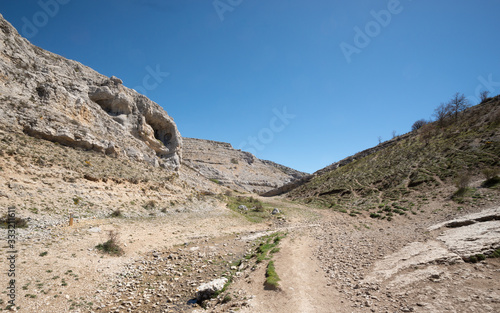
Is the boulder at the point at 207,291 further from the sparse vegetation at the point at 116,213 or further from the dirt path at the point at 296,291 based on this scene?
the sparse vegetation at the point at 116,213

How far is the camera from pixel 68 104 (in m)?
25.2

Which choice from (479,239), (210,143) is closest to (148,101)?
(479,239)

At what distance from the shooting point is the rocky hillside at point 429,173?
22734mm

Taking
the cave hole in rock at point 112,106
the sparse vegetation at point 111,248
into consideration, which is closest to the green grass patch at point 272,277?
the sparse vegetation at point 111,248

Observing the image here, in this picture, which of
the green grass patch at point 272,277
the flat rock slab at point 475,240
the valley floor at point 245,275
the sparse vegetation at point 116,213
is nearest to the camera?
the valley floor at point 245,275

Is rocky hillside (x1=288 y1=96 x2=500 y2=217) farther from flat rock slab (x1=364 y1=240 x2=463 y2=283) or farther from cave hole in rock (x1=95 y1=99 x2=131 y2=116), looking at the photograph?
cave hole in rock (x1=95 y1=99 x2=131 y2=116)

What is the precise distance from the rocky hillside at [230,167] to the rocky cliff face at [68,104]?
100.0ft

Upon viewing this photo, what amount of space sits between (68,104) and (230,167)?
2375 inches

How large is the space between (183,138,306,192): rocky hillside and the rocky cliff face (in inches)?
1200

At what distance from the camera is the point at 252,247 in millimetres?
14477

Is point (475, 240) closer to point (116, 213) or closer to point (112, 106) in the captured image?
point (116, 213)

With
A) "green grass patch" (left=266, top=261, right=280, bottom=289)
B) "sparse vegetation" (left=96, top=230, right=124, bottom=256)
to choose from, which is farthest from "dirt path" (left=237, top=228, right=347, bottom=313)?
"sparse vegetation" (left=96, top=230, right=124, bottom=256)

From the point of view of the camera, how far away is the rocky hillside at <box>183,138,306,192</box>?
236 ft

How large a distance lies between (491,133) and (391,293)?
38933mm
